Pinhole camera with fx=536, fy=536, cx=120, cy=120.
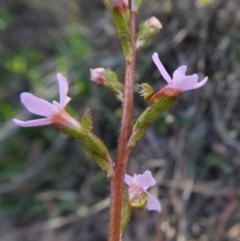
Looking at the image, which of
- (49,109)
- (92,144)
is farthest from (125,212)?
(49,109)

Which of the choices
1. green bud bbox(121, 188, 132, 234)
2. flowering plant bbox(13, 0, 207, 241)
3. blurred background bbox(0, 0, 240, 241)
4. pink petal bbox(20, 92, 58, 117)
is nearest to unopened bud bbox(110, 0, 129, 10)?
flowering plant bbox(13, 0, 207, 241)

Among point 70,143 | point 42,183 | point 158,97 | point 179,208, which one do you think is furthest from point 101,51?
point 158,97

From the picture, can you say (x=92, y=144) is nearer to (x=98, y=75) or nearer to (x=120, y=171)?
(x=120, y=171)

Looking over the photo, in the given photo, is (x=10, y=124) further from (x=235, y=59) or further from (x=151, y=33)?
(x=151, y=33)

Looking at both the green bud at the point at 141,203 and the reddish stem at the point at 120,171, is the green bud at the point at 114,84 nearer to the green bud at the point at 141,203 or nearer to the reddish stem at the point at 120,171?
the reddish stem at the point at 120,171

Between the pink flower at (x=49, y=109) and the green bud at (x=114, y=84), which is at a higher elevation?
the green bud at (x=114, y=84)

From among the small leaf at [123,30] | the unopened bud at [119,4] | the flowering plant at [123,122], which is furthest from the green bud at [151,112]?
the unopened bud at [119,4]
